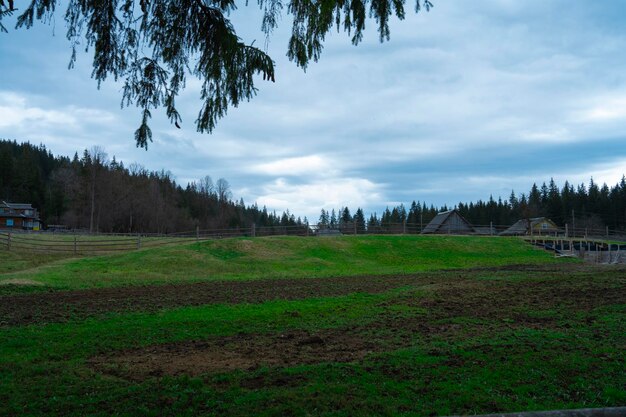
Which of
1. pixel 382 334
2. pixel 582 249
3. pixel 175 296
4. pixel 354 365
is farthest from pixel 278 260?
pixel 582 249

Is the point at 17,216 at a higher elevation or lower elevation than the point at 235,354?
higher

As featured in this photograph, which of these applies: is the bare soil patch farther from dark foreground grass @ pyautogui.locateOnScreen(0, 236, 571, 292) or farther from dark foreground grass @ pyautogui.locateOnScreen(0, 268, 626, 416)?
dark foreground grass @ pyautogui.locateOnScreen(0, 236, 571, 292)

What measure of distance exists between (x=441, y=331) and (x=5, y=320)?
34.8 ft

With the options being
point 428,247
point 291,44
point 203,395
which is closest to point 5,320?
point 203,395

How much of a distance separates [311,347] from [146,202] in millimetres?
91840

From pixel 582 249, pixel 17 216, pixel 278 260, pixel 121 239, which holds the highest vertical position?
pixel 17 216

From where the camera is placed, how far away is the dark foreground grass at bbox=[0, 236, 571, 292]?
72.9 feet

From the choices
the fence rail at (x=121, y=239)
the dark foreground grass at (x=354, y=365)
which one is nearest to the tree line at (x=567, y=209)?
the fence rail at (x=121, y=239)

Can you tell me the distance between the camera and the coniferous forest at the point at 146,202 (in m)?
81.1

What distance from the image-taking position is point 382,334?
31.7 feet

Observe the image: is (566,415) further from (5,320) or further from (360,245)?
(360,245)

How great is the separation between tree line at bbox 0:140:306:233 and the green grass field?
6215cm

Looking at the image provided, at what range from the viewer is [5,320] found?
11.5m

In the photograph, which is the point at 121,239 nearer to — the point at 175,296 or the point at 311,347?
the point at 175,296
